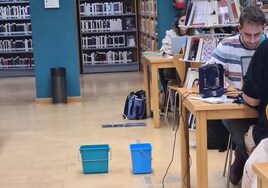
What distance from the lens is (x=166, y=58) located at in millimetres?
6441

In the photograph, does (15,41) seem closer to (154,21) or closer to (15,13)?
(15,13)

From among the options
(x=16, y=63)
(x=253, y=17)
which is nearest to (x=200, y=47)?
(x=253, y=17)

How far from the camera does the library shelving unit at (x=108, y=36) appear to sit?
1220 centimetres

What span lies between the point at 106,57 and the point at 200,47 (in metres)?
7.17

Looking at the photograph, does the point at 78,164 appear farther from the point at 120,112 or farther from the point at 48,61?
the point at 48,61

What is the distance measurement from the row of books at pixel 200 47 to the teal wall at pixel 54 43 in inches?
131

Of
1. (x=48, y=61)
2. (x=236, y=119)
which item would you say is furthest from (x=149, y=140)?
(x=48, y=61)

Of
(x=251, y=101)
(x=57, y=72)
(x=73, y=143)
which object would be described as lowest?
(x=73, y=143)

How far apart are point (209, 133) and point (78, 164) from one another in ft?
4.93

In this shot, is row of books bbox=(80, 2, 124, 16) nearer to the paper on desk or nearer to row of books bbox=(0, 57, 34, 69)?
row of books bbox=(0, 57, 34, 69)

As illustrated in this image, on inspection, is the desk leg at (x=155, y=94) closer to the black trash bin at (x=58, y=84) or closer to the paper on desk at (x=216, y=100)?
the black trash bin at (x=58, y=84)

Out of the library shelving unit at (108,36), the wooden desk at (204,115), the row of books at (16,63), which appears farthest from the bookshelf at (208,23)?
the row of books at (16,63)

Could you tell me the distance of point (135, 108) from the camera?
22.8ft

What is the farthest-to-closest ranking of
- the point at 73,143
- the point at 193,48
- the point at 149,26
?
1. the point at 149,26
2. the point at 73,143
3. the point at 193,48
